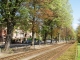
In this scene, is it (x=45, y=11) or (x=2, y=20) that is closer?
(x=2, y=20)

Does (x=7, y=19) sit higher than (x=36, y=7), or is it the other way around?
(x=36, y=7)

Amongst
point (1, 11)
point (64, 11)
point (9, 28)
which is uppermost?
point (64, 11)

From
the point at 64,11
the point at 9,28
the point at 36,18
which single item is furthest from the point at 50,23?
the point at 9,28

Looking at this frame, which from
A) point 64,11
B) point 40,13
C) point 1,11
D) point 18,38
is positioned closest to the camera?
point 1,11

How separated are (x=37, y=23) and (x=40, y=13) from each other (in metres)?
3.28

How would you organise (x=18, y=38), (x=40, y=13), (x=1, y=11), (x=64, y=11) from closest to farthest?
1. (x=1, y=11)
2. (x=40, y=13)
3. (x=64, y=11)
4. (x=18, y=38)

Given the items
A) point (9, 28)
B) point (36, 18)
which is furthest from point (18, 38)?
point (9, 28)

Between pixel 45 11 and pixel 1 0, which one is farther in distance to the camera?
pixel 45 11

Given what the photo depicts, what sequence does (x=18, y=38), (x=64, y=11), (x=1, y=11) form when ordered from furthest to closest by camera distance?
1. (x=18, y=38)
2. (x=64, y=11)
3. (x=1, y=11)

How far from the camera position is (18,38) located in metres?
123

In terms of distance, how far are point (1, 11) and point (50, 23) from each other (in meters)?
42.7

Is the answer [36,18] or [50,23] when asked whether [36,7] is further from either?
[50,23]

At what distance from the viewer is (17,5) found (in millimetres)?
45094

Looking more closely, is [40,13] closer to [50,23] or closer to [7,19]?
[7,19]
